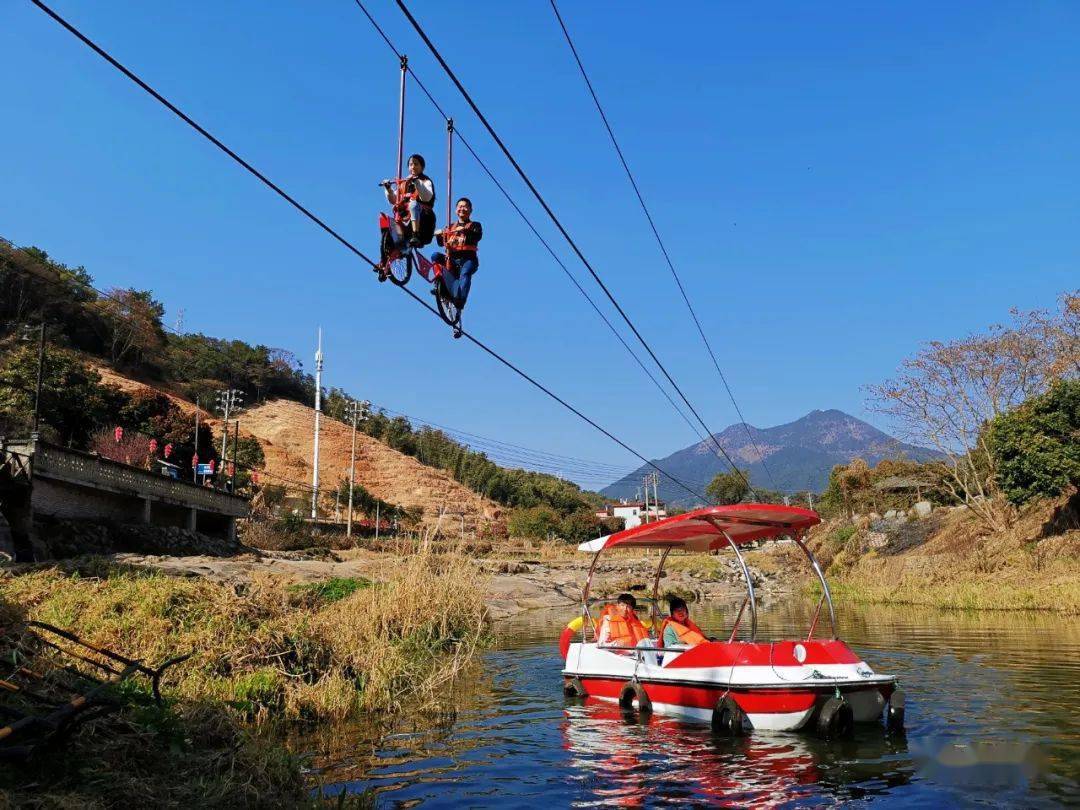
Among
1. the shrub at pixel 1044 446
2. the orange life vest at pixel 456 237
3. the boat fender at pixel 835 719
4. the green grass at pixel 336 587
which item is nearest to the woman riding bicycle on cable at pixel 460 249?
the orange life vest at pixel 456 237

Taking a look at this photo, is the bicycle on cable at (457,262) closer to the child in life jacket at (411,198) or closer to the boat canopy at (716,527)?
the child in life jacket at (411,198)

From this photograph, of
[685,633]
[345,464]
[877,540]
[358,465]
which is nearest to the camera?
[685,633]

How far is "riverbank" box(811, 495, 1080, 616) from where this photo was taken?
1194 inches

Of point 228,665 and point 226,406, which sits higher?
point 226,406

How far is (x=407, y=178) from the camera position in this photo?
38.7 feet

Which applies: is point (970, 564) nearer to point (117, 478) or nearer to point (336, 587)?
point (336, 587)

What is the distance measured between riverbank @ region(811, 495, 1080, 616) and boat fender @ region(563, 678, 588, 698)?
63.6 feet

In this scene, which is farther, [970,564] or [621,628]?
[970,564]

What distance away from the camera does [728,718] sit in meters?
11.9

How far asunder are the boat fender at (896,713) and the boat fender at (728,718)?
1.93 meters

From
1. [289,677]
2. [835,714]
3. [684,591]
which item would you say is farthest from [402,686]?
[684,591]

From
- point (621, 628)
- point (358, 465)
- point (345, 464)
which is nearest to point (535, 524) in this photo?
point (345, 464)

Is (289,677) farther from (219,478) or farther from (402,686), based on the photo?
(219,478)

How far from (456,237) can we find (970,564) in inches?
1222
